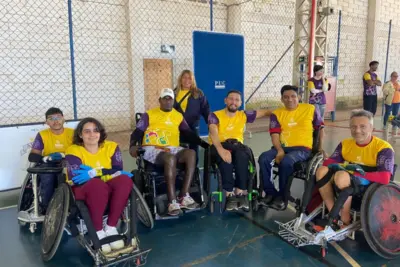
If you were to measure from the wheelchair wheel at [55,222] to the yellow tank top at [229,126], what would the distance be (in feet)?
4.39

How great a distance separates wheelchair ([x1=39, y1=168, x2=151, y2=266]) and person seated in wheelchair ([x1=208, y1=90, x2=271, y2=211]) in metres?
0.85

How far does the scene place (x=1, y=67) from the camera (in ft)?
18.3

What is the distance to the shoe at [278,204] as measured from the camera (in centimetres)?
274

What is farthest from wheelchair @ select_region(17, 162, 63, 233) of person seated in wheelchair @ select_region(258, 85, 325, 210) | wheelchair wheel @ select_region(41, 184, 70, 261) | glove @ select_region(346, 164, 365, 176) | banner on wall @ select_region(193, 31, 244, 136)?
banner on wall @ select_region(193, 31, 244, 136)

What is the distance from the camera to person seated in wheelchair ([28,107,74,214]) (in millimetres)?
2561

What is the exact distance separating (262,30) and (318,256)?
732 centimetres

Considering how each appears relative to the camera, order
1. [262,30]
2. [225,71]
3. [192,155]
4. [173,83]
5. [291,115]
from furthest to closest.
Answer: [262,30] → [173,83] → [225,71] → [291,115] → [192,155]

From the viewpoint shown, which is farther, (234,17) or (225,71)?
(234,17)

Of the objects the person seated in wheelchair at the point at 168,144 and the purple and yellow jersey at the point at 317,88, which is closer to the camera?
the person seated in wheelchair at the point at 168,144

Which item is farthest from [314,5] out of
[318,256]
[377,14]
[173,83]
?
[377,14]

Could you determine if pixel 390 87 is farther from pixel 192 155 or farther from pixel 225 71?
pixel 192 155

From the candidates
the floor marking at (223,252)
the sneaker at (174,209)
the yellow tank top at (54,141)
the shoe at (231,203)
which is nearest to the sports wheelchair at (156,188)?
the sneaker at (174,209)

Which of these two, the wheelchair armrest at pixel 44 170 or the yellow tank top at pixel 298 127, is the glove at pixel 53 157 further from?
the yellow tank top at pixel 298 127

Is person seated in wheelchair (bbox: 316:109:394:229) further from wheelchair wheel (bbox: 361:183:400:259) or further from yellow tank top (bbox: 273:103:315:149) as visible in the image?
yellow tank top (bbox: 273:103:315:149)
